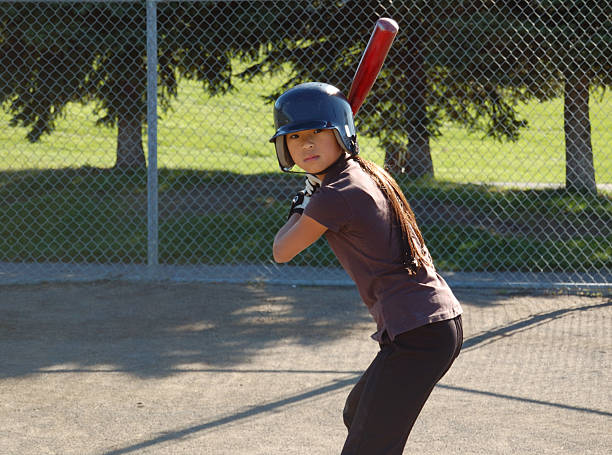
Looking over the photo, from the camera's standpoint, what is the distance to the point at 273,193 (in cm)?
980

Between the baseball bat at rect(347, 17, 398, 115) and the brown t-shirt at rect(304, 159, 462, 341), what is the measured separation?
0.42 m

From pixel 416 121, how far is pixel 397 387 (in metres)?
8.26

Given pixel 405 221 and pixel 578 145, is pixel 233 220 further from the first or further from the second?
pixel 405 221

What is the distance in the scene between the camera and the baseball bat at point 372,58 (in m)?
2.63

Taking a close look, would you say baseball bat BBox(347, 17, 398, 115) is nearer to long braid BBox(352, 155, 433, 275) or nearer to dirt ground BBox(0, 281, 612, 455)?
long braid BBox(352, 155, 433, 275)

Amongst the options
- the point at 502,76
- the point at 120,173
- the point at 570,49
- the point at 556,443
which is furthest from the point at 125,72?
the point at 556,443

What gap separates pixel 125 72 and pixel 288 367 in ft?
20.2

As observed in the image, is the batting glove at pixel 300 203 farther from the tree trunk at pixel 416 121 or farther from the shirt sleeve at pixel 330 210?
the tree trunk at pixel 416 121

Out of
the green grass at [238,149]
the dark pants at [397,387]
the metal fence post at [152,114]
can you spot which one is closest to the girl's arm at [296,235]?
the dark pants at [397,387]

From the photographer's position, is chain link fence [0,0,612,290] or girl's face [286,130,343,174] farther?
chain link fence [0,0,612,290]

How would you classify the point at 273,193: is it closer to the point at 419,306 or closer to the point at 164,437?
the point at 164,437

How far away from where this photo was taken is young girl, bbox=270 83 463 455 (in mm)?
2273

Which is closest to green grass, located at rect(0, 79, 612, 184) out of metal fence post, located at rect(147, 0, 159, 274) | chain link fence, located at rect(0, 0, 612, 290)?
chain link fence, located at rect(0, 0, 612, 290)

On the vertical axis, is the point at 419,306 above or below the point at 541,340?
above
